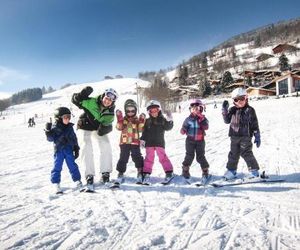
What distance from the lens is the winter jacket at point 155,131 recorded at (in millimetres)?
6410

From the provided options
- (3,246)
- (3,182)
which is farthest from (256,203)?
(3,182)

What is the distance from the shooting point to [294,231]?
11.6 feet

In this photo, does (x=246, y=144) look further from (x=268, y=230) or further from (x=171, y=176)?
(x=268, y=230)

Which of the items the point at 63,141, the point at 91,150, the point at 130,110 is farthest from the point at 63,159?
the point at 130,110

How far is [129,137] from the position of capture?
6309 mm

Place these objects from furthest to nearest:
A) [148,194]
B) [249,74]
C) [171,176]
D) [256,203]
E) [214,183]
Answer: [249,74] → [171,176] → [214,183] → [148,194] → [256,203]

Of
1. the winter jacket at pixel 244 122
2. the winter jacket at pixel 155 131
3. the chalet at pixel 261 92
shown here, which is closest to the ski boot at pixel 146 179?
the winter jacket at pixel 155 131

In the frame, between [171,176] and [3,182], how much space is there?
3.55m

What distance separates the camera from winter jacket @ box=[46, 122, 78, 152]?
5734mm

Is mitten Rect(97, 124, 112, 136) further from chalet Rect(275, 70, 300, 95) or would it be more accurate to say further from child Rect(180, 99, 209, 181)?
chalet Rect(275, 70, 300, 95)

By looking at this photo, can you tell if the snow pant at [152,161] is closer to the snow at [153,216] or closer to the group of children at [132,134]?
the group of children at [132,134]

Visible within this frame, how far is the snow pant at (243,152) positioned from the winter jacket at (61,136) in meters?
3.14

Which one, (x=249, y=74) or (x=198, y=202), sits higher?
(x=249, y=74)

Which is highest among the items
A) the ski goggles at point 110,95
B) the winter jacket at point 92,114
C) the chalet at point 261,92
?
the chalet at point 261,92
